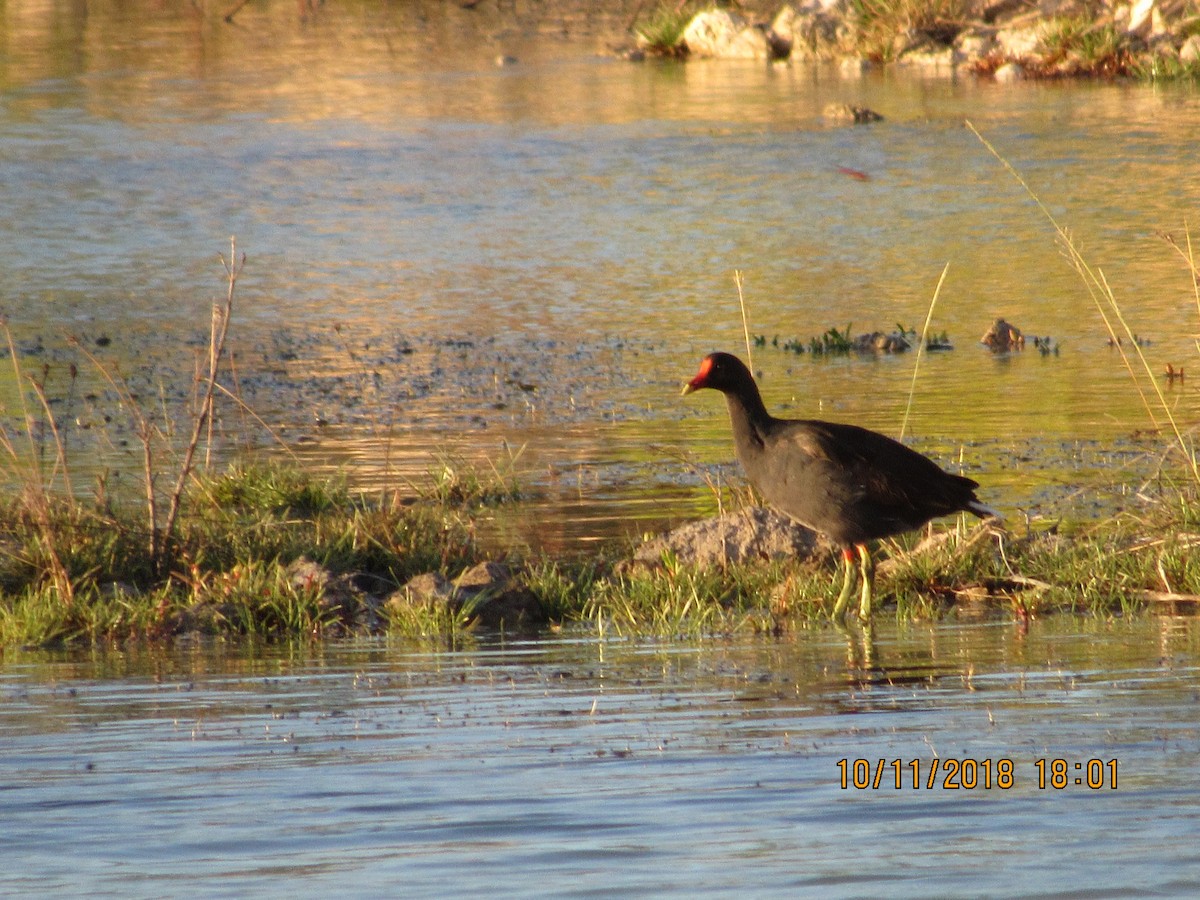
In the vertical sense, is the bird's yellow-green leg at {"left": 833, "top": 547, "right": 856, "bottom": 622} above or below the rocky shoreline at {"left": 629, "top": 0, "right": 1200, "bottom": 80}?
below

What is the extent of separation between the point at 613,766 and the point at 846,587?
8.94ft

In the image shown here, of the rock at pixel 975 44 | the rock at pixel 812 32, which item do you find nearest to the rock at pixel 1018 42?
the rock at pixel 975 44

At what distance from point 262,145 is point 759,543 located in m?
24.7

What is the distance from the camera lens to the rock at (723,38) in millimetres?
45031

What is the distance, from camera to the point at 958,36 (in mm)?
41531

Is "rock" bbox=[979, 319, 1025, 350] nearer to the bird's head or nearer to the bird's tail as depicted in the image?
the bird's head

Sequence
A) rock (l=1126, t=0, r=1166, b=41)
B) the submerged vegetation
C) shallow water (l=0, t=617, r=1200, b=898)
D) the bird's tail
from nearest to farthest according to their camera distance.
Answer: shallow water (l=0, t=617, r=1200, b=898), the submerged vegetation, the bird's tail, rock (l=1126, t=0, r=1166, b=41)

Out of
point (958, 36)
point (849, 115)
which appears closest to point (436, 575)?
point (849, 115)

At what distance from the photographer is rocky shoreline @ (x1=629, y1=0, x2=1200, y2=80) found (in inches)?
1471

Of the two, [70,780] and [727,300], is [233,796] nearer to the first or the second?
[70,780]

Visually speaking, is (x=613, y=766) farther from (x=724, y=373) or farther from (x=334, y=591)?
(x=724, y=373)
